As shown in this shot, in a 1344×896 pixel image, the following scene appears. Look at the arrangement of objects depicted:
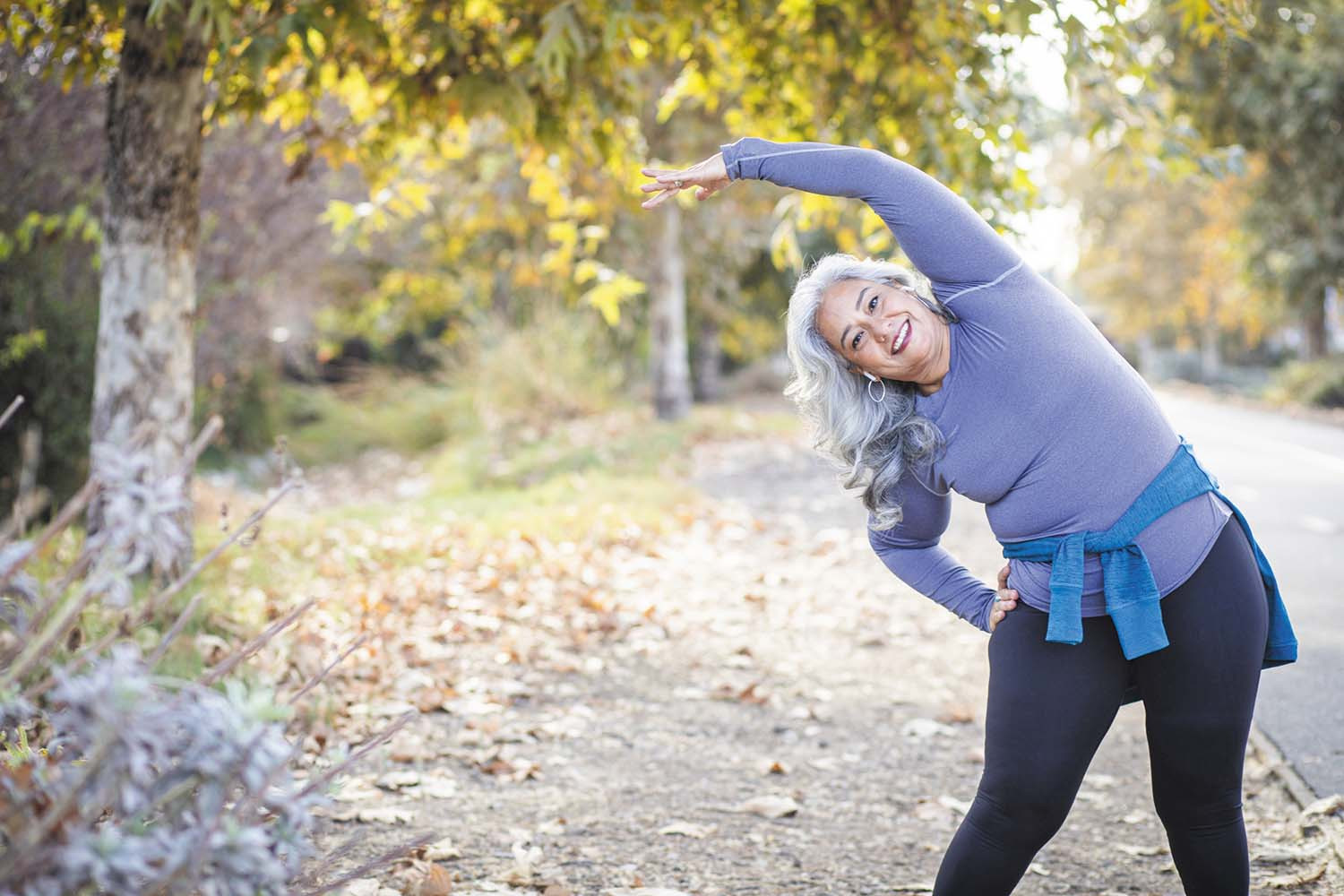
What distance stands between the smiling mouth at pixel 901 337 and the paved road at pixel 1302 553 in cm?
207

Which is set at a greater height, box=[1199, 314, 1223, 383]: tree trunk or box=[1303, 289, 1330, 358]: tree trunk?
box=[1303, 289, 1330, 358]: tree trunk

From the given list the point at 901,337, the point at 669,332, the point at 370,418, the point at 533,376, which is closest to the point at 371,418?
the point at 370,418

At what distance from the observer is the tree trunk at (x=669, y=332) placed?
13867 millimetres

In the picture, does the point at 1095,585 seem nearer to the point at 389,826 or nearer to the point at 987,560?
the point at 389,826

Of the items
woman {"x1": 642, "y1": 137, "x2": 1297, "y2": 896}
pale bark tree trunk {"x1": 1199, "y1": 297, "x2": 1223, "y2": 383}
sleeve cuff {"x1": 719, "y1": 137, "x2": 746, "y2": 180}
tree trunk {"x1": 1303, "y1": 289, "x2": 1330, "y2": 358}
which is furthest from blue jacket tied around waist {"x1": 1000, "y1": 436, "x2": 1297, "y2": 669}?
pale bark tree trunk {"x1": 1199, "y1": 297, "x2": 1223, "y2": 383}

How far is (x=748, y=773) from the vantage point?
401 cm

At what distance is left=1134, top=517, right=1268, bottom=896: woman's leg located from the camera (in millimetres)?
2299

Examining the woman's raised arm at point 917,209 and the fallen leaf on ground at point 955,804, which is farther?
the fallen leaf on ground at point 955,804

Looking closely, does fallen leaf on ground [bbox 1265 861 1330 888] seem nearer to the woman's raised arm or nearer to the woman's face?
the woman's face

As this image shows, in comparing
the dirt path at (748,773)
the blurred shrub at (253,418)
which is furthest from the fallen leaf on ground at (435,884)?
the blurred shrub at (253,418)

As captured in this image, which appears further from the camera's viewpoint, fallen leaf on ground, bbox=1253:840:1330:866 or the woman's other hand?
fallen leaf on ground, bbox=1253:840:1330:866

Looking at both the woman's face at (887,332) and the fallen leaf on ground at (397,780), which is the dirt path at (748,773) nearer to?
the fallen leaf on ground at (397,780)

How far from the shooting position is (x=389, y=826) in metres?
3.38

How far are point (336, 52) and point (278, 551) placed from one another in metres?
2.72
